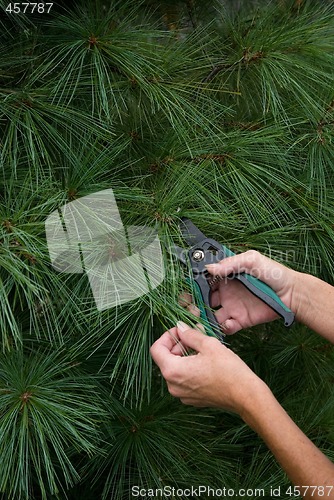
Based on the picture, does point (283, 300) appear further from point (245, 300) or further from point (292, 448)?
point (292, 448)

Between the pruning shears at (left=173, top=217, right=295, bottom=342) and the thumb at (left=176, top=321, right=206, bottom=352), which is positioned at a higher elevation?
the pruning shears at (left=173, top=217, right=295, bottom=342)

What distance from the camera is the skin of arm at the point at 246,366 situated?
0.60m

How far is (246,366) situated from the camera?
63 centimetres

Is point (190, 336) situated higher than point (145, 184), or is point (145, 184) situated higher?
point (145, 184)

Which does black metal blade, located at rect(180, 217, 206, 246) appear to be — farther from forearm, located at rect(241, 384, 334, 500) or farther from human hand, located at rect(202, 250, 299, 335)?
forearm, located at rect(241, 384, 334, 500)

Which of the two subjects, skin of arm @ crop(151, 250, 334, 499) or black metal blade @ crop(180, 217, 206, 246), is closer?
skin of arm @ crop(151, 250, 334, 499)

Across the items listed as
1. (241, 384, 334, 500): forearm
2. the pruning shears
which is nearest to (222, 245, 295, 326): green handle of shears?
the pruning shears

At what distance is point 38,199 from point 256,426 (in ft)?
A: 1.01

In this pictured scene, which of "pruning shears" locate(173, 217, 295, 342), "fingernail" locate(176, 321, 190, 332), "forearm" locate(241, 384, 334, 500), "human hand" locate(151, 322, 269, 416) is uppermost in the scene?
"pruning shears" locate(173, 217, 295, 342)

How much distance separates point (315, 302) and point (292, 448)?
0.62 feet

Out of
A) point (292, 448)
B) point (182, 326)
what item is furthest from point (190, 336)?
point (292, 448)

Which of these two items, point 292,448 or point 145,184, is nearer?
point 292,448

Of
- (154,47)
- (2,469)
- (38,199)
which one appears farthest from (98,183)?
(2,469)

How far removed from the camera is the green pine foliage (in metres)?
0.71
